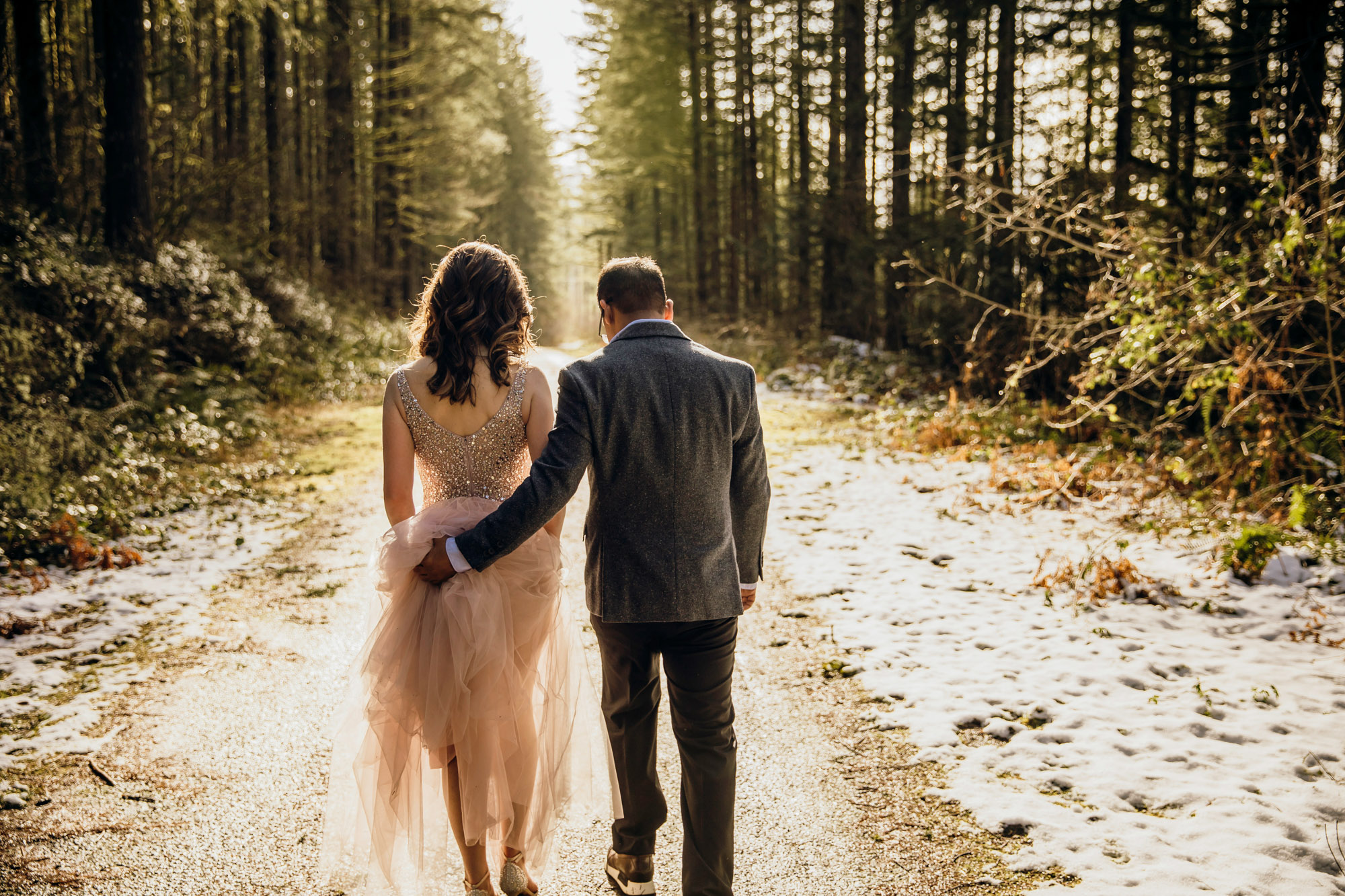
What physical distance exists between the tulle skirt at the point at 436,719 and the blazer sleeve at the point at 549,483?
0.80ft

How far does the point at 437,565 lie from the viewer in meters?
2.79

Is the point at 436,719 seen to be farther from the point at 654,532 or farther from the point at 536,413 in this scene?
the point at 536,413

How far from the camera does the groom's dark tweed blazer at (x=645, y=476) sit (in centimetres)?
265

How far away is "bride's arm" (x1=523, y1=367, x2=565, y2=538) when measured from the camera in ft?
9.87

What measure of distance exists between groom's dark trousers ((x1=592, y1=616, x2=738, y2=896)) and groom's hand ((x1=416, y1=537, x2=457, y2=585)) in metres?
0.53

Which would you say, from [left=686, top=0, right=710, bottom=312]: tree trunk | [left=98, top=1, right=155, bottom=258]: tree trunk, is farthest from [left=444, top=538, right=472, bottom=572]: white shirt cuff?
[left=686, top=0, right=710, bottom=312]: tree trunk

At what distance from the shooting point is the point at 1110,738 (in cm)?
403

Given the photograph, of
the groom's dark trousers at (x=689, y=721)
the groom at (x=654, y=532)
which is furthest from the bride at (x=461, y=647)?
the groom's dark trousers at (x=689, y=721)

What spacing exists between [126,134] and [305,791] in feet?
40.8

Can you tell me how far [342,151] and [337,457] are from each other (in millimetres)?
14481

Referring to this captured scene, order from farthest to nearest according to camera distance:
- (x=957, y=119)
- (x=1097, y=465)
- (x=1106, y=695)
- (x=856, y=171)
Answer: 1. (x=856, y=171)
2. (x=957, y=119)
3. (x=1097, y=465)
4. (x=1106, y=695)

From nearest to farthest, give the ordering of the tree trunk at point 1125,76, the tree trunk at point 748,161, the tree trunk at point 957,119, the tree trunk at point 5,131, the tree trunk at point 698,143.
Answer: the tree trunk at point 5,131
the tree trunk at point 1125,76
the tree trunk at point 957,119
the tree trunk at point 748,161
the tree trunk at point 698,143

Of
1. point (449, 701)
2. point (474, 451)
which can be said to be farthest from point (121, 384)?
point (449, 701)

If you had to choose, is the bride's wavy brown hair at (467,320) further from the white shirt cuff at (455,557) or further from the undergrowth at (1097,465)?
the undergrowth at (1097,465)
